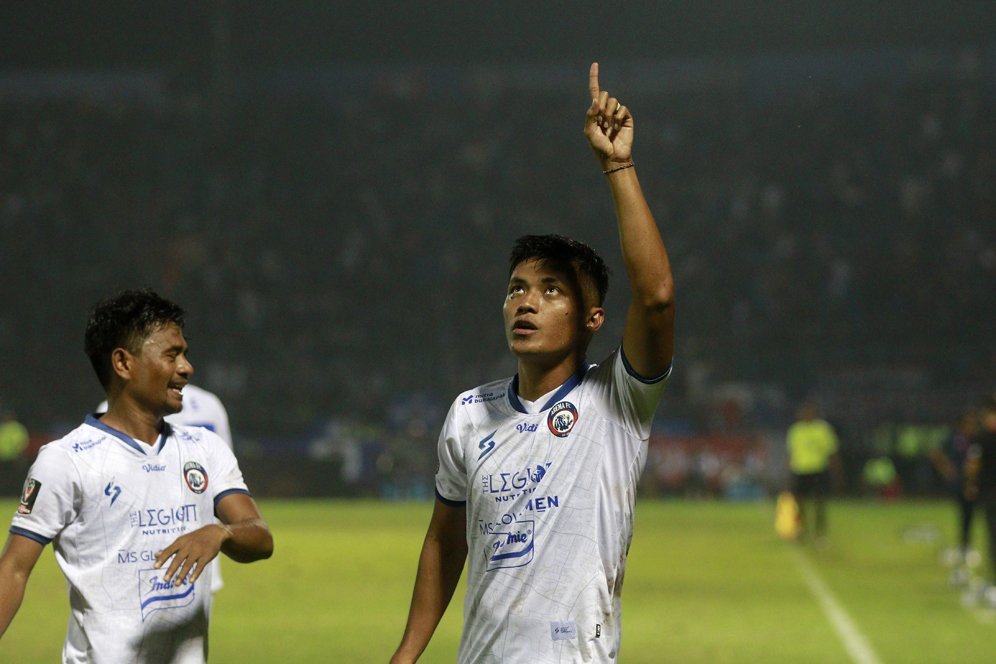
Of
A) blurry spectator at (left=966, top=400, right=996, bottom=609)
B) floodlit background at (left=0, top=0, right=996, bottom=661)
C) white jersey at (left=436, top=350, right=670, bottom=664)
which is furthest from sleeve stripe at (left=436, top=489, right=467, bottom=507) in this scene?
floodlit background at (left=0, top=0, right=996, bottom=661)

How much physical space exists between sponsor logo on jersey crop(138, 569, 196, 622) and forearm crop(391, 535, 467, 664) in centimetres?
68

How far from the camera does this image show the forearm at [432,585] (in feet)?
13.3

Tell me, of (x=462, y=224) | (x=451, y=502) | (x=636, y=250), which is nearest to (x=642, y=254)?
(x=636, y=250)

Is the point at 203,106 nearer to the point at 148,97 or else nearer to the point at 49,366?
the point at 148,97

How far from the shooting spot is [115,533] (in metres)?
4.25

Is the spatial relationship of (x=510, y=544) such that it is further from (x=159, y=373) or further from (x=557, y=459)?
(x=159, y=373)

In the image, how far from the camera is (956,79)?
1364 inches

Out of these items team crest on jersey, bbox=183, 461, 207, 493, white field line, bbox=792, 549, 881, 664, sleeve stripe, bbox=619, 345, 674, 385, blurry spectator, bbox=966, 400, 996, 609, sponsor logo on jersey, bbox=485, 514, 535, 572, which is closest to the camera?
sleeve stripe, bbox=619, 345, 674, 385

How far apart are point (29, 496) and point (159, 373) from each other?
507 mm

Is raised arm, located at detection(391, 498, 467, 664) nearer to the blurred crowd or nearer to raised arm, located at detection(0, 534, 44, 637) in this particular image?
raised arm, located at detection(0, 534, 44, 637)

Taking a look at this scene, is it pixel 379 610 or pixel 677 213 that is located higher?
pixel 677 213

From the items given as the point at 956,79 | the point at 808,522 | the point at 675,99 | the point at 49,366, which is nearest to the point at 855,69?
the point at 956,79

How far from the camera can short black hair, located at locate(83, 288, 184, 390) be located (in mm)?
4371

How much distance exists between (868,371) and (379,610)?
18.9 metres
